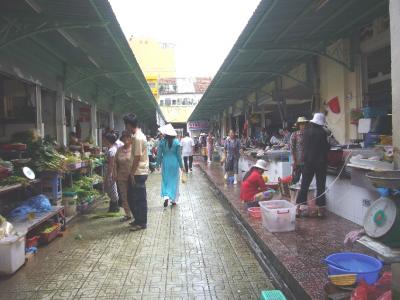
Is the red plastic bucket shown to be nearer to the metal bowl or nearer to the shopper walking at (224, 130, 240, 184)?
the metal bowl

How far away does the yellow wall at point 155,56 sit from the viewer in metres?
A: 67.1

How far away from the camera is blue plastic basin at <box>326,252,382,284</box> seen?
11.9 feet

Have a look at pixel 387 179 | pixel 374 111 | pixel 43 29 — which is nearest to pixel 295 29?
pixel 374 111

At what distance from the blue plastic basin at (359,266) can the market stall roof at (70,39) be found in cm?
460

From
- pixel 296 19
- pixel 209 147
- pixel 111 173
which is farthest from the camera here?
pixel 209 147

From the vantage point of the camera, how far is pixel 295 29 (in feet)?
26.7

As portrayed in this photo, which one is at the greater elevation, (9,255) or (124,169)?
(124,169)

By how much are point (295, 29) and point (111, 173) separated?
4858mm

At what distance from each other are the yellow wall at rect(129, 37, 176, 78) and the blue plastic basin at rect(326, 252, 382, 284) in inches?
2536

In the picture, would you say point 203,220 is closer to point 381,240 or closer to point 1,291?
point 1,291

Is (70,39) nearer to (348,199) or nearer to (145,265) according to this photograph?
(145,265)

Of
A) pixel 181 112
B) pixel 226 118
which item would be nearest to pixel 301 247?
pixel 226 118

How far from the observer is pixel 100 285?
15.3ft

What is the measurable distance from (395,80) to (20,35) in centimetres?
541
